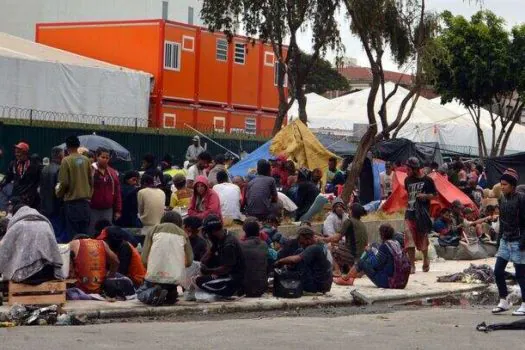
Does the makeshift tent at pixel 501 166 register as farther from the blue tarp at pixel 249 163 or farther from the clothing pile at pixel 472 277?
the clothing pile at pixel 472 277

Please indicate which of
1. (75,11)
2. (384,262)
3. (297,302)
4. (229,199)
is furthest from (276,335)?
(75,11)

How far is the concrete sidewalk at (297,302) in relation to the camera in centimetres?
1364

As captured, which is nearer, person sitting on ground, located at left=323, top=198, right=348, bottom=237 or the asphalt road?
the asphalt road

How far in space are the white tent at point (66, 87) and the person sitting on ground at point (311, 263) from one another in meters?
21.9

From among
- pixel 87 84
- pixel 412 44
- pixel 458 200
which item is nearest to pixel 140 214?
pixel 458 200

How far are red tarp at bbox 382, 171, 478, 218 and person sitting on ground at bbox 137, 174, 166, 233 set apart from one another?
28.3 ft

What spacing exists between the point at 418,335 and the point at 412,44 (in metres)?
18.6

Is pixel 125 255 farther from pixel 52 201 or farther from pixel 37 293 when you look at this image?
pixel 52 201

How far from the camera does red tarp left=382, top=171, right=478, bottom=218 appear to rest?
2417 cm

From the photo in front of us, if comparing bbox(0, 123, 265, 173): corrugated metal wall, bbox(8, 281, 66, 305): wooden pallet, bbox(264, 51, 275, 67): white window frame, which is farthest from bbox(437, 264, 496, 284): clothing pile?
bbox(264, 51, 275, 67): white window frame

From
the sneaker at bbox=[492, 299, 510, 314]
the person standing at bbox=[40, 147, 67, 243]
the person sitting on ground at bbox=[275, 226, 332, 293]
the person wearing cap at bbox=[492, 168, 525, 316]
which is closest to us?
the person wearing cap at bbox=[492, 168, 525, 316]

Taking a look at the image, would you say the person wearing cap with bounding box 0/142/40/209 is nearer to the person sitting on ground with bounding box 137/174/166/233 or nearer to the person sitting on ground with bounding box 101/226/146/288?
the person sitting on ground with bounding box 137/174/166/233

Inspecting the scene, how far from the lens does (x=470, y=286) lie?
1856 cm

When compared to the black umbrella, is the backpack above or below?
below
